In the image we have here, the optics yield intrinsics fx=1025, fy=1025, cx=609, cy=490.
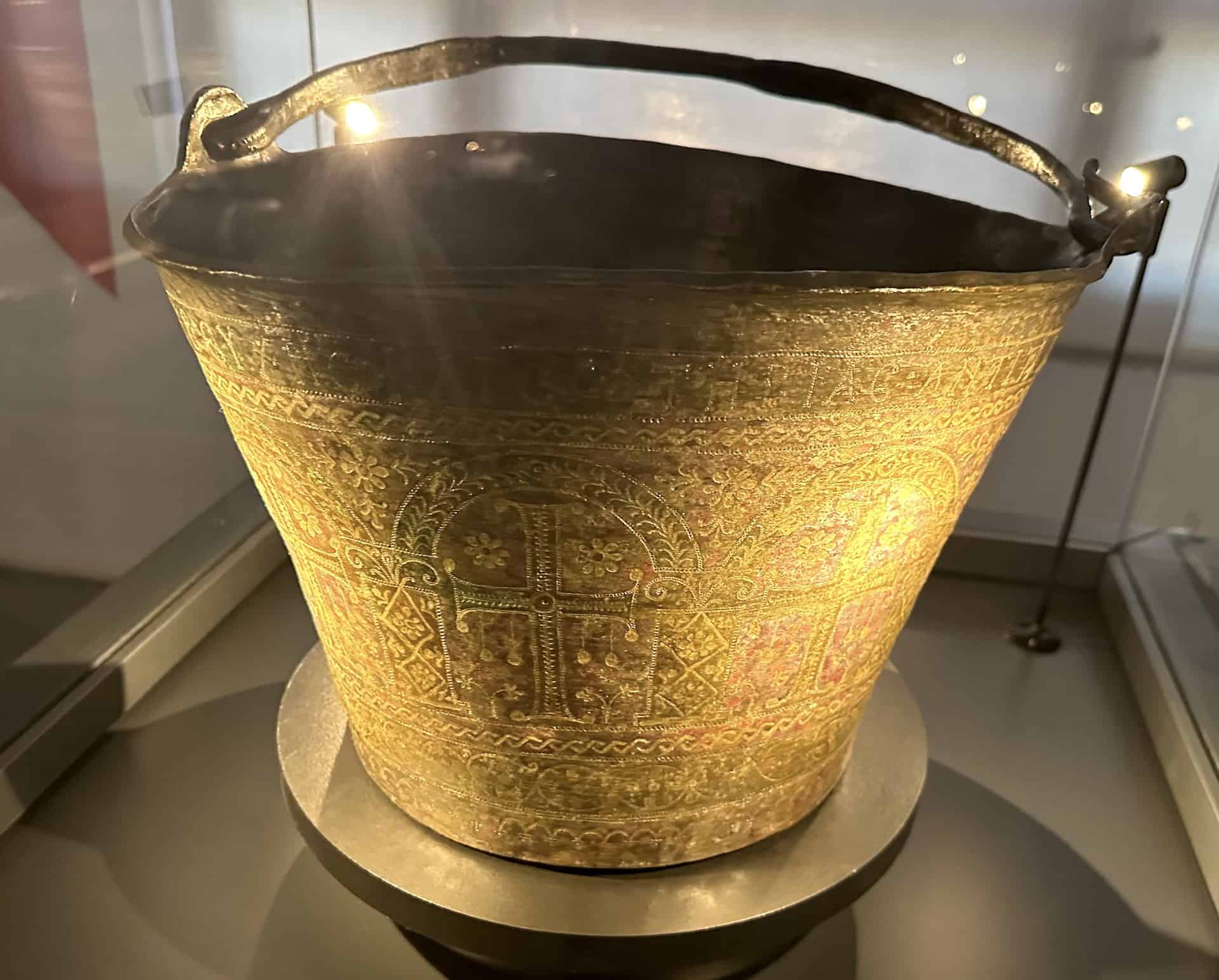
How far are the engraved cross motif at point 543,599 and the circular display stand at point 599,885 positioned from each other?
200mm

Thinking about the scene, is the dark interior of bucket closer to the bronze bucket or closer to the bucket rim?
the bronze bucket

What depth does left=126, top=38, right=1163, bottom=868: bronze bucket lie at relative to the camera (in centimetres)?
56

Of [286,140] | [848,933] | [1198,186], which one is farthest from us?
[286,140]

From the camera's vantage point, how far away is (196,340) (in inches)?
26.5

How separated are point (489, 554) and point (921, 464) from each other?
11.2 inches

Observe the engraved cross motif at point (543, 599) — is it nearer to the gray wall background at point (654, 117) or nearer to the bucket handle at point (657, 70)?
the bucket handle at point (657, 70)

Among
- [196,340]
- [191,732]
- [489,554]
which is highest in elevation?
[196,340]

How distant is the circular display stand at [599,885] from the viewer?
0.76 m

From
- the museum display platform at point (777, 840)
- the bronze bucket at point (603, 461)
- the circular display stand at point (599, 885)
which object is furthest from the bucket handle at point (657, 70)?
the museum display platform at point (777, 840)

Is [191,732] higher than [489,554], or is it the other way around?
[489,554]

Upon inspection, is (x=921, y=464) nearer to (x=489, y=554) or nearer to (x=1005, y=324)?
(x=1005, y=324)

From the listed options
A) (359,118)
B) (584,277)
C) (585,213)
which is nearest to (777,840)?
(584,277)

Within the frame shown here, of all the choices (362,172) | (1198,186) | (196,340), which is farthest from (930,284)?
(1198,186)

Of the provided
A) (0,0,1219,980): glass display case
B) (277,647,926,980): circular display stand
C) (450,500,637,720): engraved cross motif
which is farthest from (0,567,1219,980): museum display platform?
(450,500,637,720): engraved cross motif
